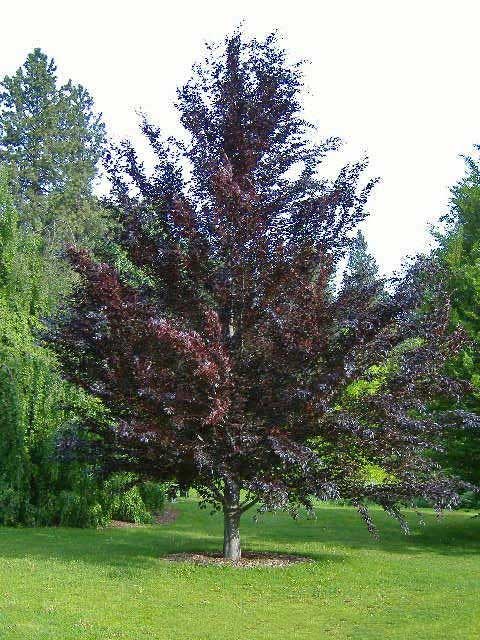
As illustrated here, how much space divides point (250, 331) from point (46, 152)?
3404 cm

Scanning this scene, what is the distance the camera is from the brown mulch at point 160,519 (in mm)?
17188

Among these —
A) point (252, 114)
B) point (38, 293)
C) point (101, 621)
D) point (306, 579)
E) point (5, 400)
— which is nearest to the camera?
point (101, 621)

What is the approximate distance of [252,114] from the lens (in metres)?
12.2

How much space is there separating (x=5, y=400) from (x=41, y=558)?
5.30 meters

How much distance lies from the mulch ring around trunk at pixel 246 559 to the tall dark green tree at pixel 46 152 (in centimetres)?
3024

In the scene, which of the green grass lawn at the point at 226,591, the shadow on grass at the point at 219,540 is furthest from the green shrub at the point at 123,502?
the green grass lawn at the point at 226,591

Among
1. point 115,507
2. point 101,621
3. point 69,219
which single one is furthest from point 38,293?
point 69,219

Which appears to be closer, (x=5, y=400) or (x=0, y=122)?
(x=5, y=400)

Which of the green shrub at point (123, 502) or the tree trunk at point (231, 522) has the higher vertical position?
the green shrub at point (123, 502)

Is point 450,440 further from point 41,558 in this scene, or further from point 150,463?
point 41,558

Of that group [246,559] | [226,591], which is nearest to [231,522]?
[246,559]

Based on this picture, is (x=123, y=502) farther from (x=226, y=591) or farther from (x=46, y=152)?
(x=46, y=152)

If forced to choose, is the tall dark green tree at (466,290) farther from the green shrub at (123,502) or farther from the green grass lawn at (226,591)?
the green shrub at (123,502)

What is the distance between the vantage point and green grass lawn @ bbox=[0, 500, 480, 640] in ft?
24.8
